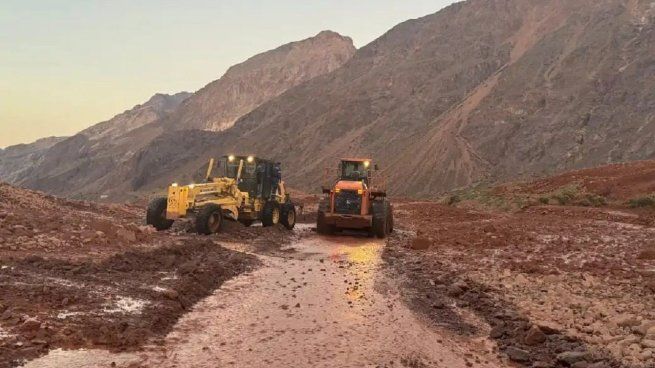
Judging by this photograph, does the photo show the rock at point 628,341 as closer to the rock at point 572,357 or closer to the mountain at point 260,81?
the rock at point 572,357

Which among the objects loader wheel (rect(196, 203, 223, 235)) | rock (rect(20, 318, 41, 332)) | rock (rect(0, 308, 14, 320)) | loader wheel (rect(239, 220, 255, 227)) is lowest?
rock (rect(20, 318, 41, 332))

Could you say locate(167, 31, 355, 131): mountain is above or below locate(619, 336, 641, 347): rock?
above

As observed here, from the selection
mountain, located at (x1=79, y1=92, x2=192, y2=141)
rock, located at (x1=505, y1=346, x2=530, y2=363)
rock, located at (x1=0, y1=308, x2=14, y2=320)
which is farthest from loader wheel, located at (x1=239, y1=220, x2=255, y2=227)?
mountain, located at (x1=79, y1=92, x2=192, y2=141)

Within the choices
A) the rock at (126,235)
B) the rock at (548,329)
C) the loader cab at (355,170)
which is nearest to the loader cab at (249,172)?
the loader cab at (355,170)

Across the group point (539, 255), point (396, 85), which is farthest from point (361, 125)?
point (539, 255)

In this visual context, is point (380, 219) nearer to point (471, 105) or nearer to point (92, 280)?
point (92, 280)

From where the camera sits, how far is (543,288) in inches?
411

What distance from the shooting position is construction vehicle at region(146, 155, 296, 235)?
18.1m

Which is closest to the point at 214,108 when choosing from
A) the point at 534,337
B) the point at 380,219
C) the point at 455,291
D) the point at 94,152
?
the point at 94,152

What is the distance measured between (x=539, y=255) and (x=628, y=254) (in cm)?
214

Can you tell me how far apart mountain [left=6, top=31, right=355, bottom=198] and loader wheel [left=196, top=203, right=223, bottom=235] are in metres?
87.4

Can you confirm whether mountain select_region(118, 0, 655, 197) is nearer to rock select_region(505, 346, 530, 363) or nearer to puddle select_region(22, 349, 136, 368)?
rock select_region(505, 346, 530, 363)

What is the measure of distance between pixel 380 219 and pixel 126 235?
8920 mm

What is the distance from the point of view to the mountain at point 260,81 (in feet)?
376
